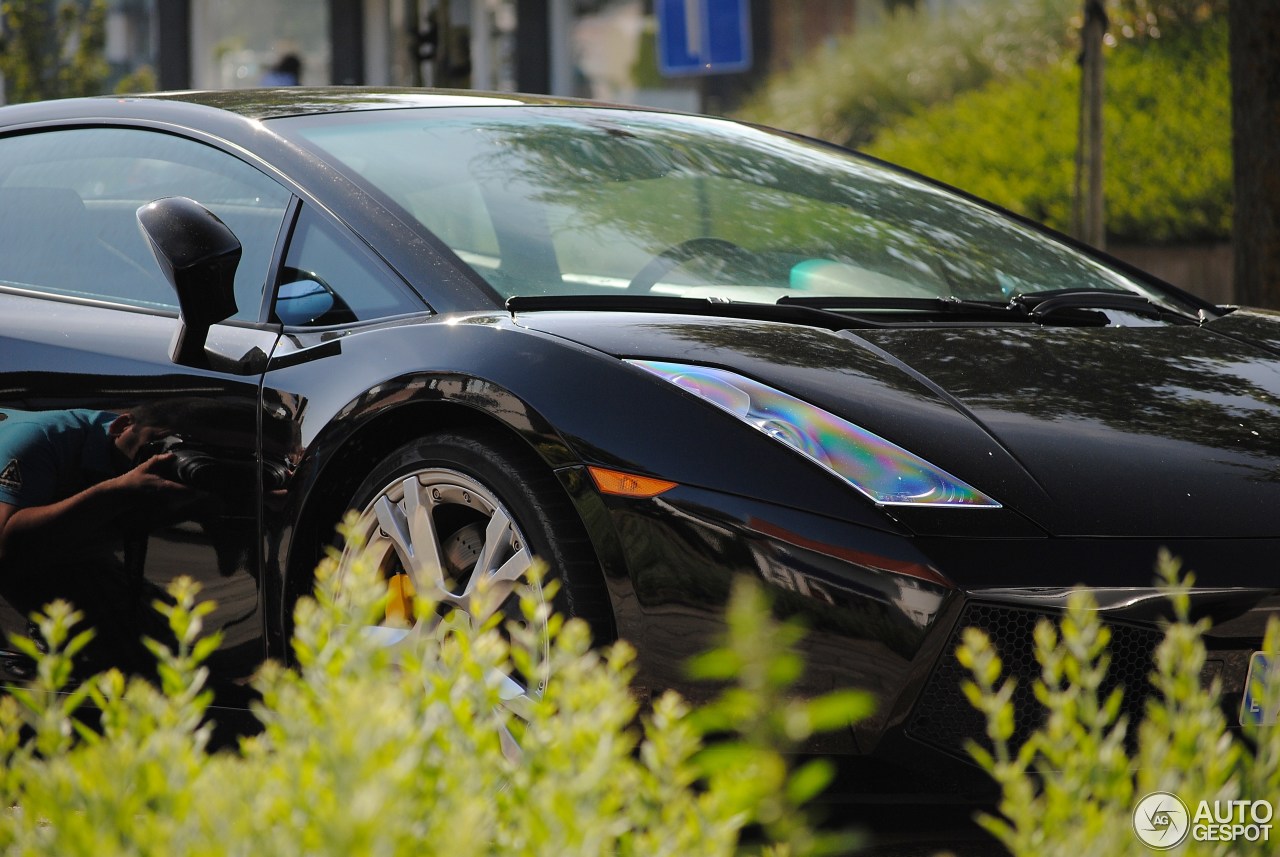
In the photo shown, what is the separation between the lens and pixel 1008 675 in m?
2.42

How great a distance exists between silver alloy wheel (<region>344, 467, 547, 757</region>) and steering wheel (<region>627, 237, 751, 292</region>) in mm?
659

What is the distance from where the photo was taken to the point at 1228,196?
11.5 metres

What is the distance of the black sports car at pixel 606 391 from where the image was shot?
2.48 metres

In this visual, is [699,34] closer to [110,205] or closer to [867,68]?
[867,68]

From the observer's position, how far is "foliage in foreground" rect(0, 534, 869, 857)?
4.02ft

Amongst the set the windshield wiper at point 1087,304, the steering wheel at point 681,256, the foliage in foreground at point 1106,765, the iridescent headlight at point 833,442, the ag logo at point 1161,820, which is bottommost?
the ag logo at point 1161,820

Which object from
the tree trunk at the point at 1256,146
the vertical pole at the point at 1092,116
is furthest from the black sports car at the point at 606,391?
the vertical pole at the point at 1092,116

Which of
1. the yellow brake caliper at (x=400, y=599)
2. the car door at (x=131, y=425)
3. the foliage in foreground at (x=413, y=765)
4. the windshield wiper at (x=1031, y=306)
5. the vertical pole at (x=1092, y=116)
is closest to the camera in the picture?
the foliage in foreground at (x=413, y=765)

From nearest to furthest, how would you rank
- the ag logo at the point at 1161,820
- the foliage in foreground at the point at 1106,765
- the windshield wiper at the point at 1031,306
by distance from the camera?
1. the foliage in foreground at the point at 1106,765
2. the ag logo at the point at 1161,820
3. the windshield wiper at the point at 1031,306

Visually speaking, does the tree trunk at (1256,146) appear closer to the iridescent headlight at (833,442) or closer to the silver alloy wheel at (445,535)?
the iridescent headlight at (833,442)

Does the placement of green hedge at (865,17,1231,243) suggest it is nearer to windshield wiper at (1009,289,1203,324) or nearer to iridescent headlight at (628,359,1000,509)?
windshield wiper at (1009,289,1203,324)

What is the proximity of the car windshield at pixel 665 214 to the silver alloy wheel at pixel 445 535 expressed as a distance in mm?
449

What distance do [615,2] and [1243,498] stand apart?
17.5 metres

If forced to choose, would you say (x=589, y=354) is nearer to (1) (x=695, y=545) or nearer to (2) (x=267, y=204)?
(1) (x=695, y=545)
